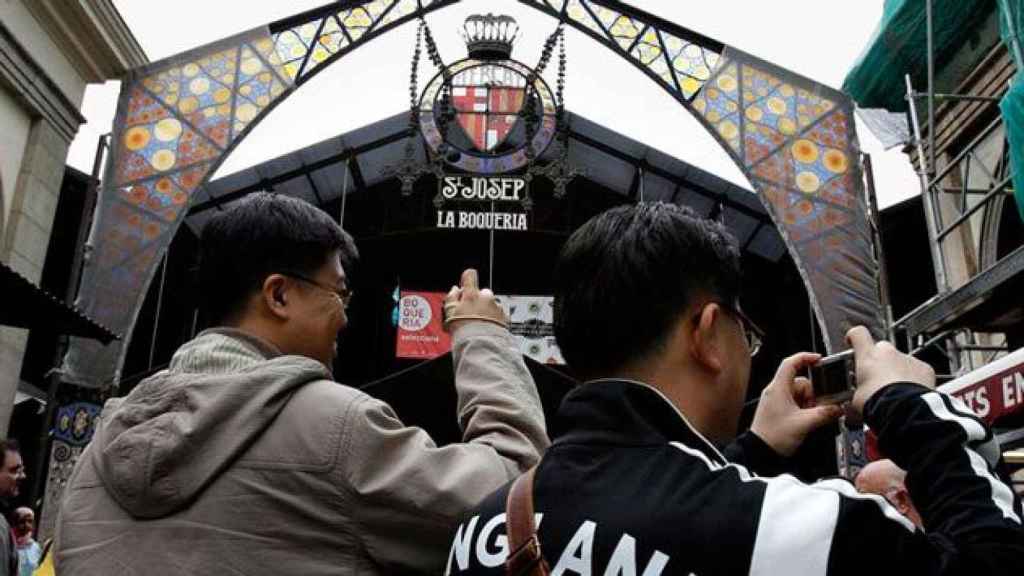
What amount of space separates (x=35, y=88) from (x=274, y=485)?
32.3ft

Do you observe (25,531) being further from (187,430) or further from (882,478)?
(187,430)

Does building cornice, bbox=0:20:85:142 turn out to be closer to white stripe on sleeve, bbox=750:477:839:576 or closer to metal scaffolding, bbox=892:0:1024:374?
metal scaffolding, bbox=892:0:1024:374

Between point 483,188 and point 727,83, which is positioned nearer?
point 727,83

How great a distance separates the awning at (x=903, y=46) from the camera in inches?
337

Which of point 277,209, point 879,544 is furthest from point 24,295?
point 879,544

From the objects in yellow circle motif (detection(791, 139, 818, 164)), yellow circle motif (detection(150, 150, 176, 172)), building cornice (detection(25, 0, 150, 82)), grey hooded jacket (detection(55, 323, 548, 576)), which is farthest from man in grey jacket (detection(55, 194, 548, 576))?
building cornice (detection(25, 0, 150, 82))

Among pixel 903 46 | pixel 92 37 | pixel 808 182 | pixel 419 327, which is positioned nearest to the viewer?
pixel 903 46

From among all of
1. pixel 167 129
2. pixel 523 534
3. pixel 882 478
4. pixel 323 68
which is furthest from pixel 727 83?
pixel 523 534

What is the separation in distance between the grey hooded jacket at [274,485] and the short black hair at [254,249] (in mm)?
296

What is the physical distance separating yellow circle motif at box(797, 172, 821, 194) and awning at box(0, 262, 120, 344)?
22.6ft

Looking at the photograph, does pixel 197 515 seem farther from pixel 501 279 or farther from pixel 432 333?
pixel 501 279

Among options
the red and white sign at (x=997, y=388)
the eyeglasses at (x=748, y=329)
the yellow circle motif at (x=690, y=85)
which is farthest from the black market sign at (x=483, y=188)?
the eyeglasses at (x=748, y=329)

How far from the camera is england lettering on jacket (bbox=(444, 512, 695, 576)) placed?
97cm

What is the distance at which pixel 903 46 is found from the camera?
8.80 metres
